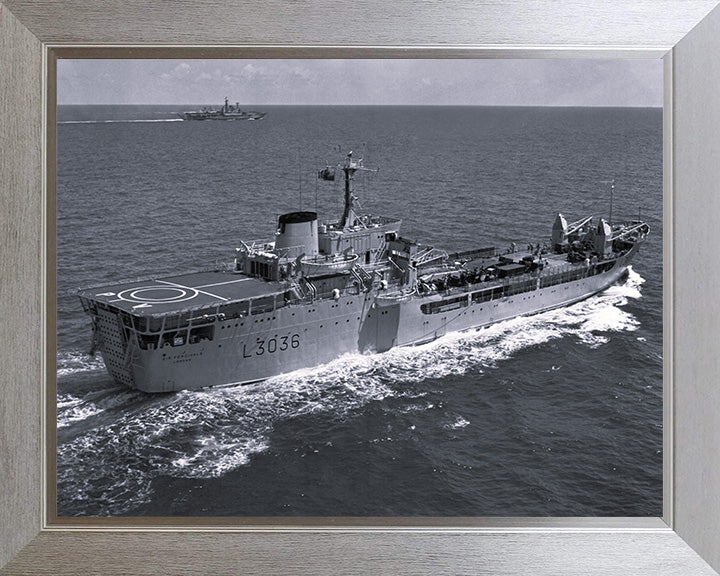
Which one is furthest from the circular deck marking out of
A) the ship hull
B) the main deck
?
the ship hull

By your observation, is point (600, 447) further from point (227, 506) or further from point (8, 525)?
point (8, 525)

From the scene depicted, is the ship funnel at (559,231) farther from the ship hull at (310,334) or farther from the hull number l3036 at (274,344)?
the hull number l3036 at (274,344)

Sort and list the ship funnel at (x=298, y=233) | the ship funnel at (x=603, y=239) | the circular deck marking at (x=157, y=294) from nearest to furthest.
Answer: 1. the ship funnel at (x=603, y=239)
2. the circular deck marking at (x=157, y=294)
3. the ship funnel at (x=298, y=233)

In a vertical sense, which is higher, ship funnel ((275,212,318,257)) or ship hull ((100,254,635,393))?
ship funnel ((275,212,318,257))

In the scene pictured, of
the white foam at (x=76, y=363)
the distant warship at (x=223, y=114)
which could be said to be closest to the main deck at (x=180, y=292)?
the white foam at (x=76, y=363)

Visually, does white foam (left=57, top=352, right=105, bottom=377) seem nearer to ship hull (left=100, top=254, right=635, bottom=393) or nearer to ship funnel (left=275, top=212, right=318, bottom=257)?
ship hull (left=100, top=254, right=635, bottom=393)

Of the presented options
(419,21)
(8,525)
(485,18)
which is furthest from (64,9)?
(8,525)

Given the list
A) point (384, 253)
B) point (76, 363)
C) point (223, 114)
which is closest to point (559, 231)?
point (384, 253)
